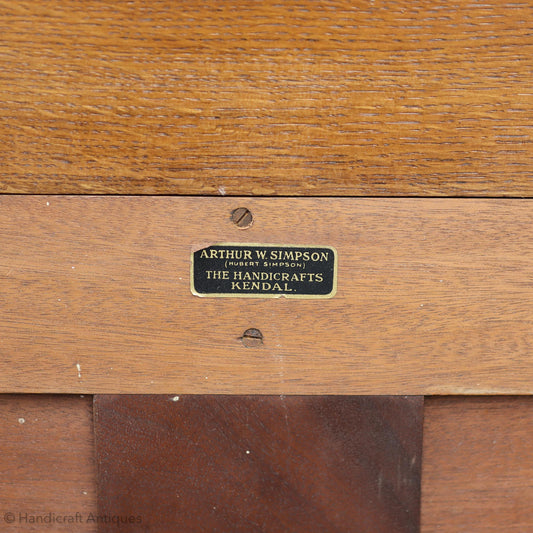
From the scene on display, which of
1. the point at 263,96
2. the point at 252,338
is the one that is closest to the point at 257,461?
the point at 252,338

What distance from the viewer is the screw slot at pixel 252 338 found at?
1.77ft

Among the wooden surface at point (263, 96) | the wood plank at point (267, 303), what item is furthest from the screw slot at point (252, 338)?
the wooden surface at point (263, 96)

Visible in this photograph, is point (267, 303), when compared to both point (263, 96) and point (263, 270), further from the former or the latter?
point (263, 96)

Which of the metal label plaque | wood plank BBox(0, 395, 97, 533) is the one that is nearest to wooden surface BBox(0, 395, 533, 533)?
wood plank BBox(0, 395, 97, 533)

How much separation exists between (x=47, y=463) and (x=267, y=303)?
309 millimetres

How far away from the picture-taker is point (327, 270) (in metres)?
0.53

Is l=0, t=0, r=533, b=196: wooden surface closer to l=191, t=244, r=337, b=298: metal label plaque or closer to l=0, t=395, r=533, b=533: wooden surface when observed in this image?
l=191, t=244, r=337, b=298: metal label plaque

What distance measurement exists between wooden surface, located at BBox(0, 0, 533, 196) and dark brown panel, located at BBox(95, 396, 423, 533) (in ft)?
0.78

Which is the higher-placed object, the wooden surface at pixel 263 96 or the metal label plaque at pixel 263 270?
the wooden surface at pixel 263 96

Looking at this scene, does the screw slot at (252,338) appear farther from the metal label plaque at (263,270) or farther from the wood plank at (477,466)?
the wood plank at (477,466)

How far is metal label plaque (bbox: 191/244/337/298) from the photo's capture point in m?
0.53

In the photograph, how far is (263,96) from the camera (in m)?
0.51

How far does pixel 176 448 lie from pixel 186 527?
9 centimetres

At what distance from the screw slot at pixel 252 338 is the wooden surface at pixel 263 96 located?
149 millimetres
